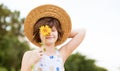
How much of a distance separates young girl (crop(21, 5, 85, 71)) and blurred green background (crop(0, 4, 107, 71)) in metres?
11.3

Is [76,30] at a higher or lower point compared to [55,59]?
higher

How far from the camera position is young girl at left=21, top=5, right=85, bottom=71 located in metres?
4.43

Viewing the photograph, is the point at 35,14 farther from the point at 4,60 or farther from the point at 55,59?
the point at 4,60

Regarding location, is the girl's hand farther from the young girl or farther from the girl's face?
→ the girl's face

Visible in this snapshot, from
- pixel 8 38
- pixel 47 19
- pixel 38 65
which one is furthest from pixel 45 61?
pixel 8 38

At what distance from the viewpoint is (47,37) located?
4.49 meters

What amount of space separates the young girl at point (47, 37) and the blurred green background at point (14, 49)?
37.0 feet

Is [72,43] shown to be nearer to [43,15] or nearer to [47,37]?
[47,37]

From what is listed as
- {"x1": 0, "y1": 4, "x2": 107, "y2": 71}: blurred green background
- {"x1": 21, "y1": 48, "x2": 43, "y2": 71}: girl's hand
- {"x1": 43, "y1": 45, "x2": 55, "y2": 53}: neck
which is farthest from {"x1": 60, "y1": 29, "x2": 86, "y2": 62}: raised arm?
{"x1": 0, "y1": 4, "x2": 107, "y2": 71}: blurred green background

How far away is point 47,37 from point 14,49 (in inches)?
485

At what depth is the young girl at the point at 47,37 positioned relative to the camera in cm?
443

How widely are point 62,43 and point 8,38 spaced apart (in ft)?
42.3

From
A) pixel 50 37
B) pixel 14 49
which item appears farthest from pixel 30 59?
pixel 14 49

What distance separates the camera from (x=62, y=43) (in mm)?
4664
